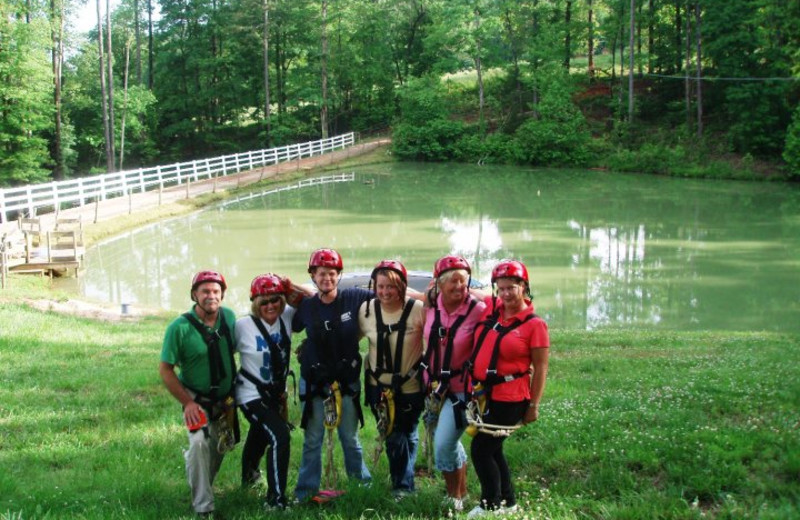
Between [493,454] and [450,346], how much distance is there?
2.13ft

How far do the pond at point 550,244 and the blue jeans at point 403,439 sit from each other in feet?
30.6

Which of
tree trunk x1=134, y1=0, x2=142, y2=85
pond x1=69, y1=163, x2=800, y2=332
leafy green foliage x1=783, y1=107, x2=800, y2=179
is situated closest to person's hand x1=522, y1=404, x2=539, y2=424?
pond x1=69, y1=163, x2=800, y2=332

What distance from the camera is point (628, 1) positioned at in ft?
144

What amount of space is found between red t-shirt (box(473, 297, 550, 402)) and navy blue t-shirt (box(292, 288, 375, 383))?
0.78m

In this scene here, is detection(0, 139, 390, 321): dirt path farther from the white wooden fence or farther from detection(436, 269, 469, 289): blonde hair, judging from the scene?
detection(436, 269, 469, 289): blonde hair

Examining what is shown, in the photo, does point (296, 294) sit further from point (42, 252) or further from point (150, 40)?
point (150, 40)

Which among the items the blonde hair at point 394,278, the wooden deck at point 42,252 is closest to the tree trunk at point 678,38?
the wooden deck at point 42,252

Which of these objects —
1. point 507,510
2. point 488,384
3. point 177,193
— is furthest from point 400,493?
point 177,193

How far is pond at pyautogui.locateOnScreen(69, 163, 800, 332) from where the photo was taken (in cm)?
1486

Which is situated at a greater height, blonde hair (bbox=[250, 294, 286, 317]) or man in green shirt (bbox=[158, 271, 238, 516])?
blonde hair (bbox=[250, 294, 286, 317])

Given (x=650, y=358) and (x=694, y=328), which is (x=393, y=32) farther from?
(x=650, y=358)

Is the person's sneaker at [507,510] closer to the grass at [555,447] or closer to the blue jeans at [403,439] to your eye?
the grass at [555,447]

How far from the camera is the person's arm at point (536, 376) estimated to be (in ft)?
13.2

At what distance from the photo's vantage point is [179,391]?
13.9 feet
